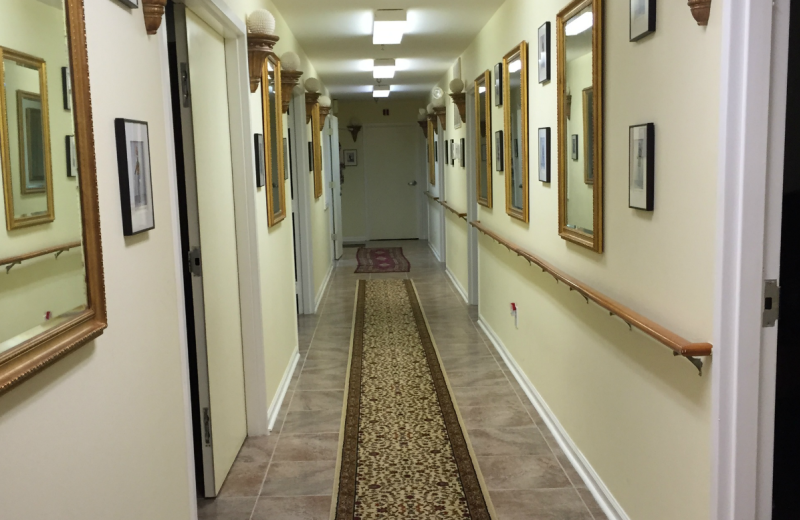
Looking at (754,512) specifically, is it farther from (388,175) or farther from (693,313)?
(388,175)

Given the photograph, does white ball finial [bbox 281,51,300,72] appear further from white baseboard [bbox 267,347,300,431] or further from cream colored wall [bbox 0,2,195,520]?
cream colored wall [bbox 0,2,195,520]

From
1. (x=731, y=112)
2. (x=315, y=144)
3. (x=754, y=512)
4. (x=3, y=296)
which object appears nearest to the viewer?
(x=3, y=296)

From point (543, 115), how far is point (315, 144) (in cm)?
414

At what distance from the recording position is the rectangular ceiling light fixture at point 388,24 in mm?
4629

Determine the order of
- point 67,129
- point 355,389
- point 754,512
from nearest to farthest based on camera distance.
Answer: point 67,129, point 754,512, point 355,389

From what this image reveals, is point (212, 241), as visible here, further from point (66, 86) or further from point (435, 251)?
point (435, 251)

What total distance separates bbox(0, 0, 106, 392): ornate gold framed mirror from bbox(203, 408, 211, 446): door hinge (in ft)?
4.67

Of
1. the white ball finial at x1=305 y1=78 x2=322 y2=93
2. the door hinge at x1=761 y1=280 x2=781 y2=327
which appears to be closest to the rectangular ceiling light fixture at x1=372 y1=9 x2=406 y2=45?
Answer: the white ball finial at x1=305 y1=78 x2=322 y2=93

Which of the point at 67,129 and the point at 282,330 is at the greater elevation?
the point at 67,129

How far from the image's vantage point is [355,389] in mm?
4363

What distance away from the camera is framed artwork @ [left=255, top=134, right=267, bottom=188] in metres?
3.62

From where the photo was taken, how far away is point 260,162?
12.1 ft

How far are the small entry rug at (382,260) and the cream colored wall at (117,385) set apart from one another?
281 inches

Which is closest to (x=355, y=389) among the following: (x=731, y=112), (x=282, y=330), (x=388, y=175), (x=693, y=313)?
(x=282, y=330)
